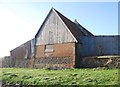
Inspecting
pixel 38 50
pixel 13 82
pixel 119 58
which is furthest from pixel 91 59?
pixel 13 82

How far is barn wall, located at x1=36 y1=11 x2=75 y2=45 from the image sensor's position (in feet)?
94.5

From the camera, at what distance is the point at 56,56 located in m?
28.9

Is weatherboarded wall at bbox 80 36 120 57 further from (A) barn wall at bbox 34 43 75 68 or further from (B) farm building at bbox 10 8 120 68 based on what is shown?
(A) barn wall at bbox 34 43 75 68

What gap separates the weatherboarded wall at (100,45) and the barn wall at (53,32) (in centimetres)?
298

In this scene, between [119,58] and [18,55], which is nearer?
[119,58]

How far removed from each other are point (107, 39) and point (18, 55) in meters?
13.4

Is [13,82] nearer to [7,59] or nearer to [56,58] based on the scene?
[56,58]

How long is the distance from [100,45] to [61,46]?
18.0ft

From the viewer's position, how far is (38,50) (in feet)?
101

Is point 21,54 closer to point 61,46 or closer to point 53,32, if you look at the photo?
point 53,32

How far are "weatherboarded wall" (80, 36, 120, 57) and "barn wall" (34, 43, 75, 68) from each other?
295 centimetres

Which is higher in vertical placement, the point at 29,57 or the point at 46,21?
the point at 46,21

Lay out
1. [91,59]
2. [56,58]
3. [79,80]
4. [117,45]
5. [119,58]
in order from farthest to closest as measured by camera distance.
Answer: [117,45]
[56,58]
[91,59]
[119,58]
[79,80]

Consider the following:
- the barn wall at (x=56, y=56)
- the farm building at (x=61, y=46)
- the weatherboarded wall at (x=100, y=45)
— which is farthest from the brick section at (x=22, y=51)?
the weatherboarded wall at (x=100, y=45)
